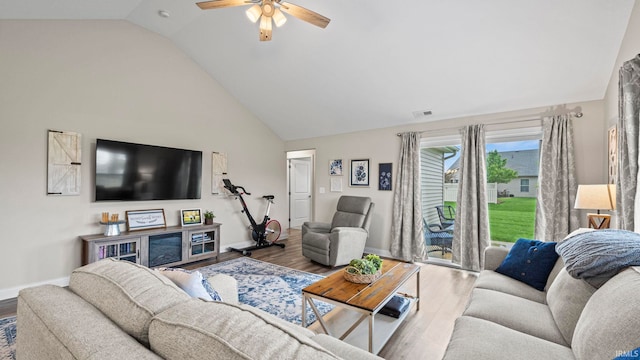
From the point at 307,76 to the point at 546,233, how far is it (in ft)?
12.3

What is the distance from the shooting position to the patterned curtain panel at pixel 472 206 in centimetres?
376

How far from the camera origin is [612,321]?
1.03 m

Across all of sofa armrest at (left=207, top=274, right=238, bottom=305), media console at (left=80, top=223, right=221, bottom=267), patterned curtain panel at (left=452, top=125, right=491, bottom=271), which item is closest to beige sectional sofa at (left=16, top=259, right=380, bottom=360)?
sofa armrest at (left=207, top=274, right=238, bottom=305)

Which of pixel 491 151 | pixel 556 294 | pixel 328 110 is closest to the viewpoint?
pixel 556 294

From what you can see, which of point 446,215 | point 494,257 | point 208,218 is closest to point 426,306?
point 494,257

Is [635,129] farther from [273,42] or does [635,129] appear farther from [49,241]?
[49,241]

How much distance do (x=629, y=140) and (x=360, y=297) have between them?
212 centimetres

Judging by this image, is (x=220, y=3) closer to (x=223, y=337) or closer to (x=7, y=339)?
(x=223, y=337)

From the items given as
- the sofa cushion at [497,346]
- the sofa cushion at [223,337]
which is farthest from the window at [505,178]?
the sofa cushion at [223,337]

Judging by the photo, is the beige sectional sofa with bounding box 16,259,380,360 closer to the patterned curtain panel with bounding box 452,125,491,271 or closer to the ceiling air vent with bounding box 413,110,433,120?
the patterned curtain panel with bounding box 452,125,491,271

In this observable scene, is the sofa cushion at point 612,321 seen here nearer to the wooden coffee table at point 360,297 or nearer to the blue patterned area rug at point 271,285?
the wooden coffee table at point 360,297

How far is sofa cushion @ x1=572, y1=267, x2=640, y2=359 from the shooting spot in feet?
3.10

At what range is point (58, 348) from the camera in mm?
730

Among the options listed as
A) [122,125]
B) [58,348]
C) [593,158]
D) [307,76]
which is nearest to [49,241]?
[122,125]
